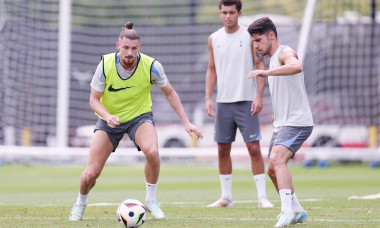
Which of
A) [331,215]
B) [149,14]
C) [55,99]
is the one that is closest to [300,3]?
[149,14]

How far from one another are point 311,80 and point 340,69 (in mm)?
2396

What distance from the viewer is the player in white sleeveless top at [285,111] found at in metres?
7.18

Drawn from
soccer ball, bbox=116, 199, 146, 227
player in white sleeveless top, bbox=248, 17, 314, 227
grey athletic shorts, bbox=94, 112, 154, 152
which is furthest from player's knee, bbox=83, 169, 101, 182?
player in white sleeveless top, bbox=248, 17, 314, 227

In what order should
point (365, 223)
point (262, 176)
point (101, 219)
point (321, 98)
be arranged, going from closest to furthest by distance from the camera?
point (365, 223), point (101, 219), point (262, 176), point (321, 98)

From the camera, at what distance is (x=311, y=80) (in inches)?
754

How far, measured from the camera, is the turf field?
24.4 ft

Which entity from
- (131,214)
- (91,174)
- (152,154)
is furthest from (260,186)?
(131,214)

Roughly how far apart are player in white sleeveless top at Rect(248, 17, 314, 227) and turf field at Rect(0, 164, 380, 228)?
0.39 metres

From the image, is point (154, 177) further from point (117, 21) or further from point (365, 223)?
point (117, 21)

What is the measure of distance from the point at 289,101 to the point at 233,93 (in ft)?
7.47

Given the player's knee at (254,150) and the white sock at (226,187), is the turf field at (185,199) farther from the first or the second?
the player's knee at (254,150)

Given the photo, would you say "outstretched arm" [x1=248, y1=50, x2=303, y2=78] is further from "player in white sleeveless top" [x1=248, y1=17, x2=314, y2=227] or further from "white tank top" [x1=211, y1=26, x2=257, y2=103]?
"white tank top" [x1=211, y1=26, x2=257, y2=103]

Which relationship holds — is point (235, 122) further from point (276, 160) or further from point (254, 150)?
point (276, 160)

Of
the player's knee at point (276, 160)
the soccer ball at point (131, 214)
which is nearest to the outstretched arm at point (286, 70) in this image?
the player's knee at point (276, 160)
